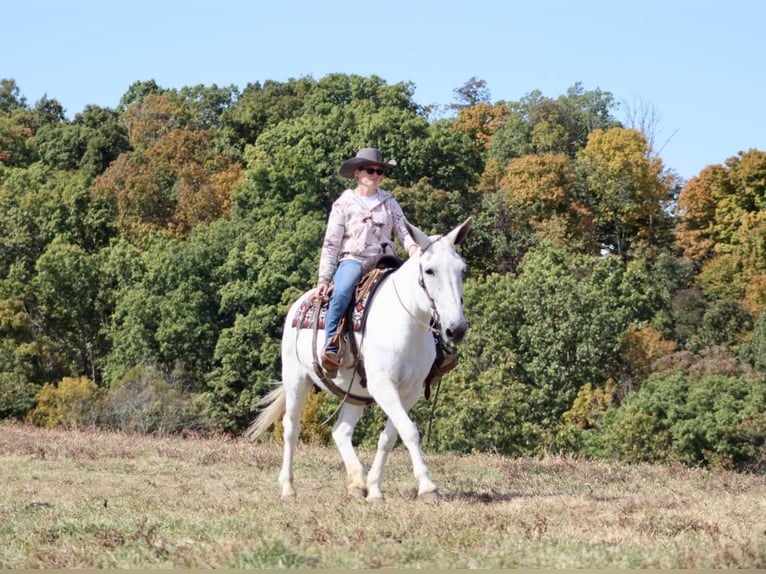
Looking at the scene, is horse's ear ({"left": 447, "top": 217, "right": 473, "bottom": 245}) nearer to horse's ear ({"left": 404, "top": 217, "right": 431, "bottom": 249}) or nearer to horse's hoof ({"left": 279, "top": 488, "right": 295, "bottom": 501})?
horse's ear ({"left": 404, "top": 217, "right": 431, "bottom": 249})

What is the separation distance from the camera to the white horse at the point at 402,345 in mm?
11180

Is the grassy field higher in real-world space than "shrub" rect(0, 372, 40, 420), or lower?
higher

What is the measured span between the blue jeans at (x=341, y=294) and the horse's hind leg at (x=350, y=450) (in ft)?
3.16

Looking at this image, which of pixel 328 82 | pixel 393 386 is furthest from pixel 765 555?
pixel 328 82

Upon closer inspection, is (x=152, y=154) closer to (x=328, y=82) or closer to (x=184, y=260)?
(x=328, y=82)

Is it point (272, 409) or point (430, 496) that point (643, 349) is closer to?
point (272, 409)

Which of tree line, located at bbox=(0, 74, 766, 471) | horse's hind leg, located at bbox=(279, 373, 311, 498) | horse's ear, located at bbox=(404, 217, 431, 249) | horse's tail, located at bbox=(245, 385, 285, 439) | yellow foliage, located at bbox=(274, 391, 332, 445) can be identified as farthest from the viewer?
tree line, located at bbox=(0, 74, 766, 471)

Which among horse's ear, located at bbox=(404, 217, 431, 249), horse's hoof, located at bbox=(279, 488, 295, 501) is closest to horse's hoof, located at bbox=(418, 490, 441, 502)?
horse's hoof, located at bbox=(279, 488, 295, 501)

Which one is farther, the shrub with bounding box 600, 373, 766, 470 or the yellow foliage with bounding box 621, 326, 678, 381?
the yellow foliage with bounding box 621, 326, 678, 381

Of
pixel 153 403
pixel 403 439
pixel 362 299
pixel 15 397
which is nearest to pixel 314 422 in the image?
pixel 153 403

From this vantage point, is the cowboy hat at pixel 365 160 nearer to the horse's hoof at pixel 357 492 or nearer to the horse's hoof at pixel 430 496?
the horse's hoof at pixel 357 492

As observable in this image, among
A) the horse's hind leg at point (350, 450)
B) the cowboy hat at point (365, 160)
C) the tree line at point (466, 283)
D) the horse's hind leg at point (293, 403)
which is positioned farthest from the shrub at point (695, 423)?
the cowboy hat at point (365, 160)

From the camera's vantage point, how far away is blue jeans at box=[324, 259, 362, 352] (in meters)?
12.2

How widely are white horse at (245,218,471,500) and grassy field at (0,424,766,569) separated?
406 mm
